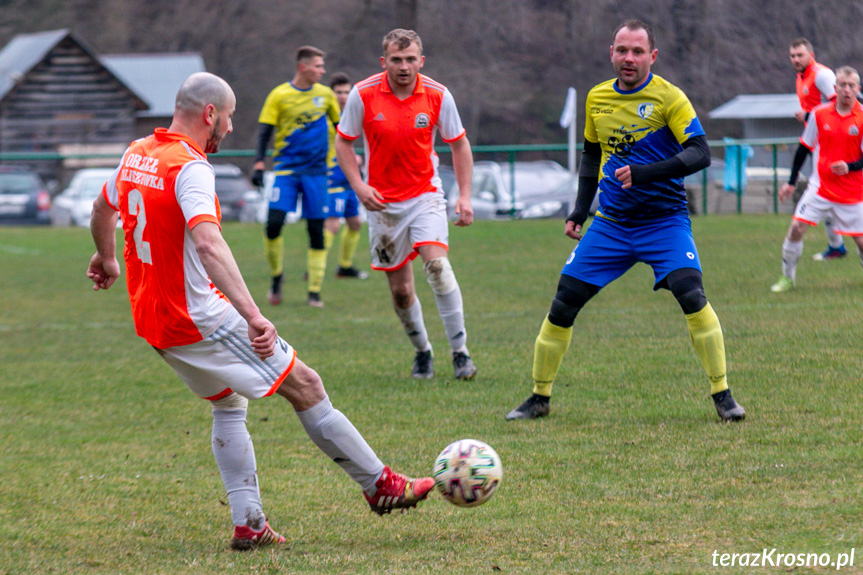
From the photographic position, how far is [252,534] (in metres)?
4.03

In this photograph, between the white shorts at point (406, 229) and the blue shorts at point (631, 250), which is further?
the white shorts at point (406, 229)

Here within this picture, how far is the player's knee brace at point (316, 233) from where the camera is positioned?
Result: 36.6 ft

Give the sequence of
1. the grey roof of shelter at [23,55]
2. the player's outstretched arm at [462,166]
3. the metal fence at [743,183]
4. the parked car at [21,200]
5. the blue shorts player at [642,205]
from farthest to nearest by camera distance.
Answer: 1. the grey roof of shelter at [23,55]
2. the parked car at [21,200]
3. the metal fence at [743,183]
4. the player's outstretched arm at [462,166]
5. the blue shorts player at [642,205]

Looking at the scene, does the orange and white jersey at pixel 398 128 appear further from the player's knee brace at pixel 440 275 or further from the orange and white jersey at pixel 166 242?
the orange and white jersey at pixel 166 242

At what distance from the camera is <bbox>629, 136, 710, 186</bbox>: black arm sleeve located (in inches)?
208

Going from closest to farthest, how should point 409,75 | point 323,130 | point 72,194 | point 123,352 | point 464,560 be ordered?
1. point 464,560
2. point 409,75
3. point 123,352
4. point 323,130
5. point 72,194

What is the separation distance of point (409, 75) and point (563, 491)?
3.14m

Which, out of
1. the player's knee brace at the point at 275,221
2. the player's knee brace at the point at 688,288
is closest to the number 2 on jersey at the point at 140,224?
the player's knee brace at the point at 688,288

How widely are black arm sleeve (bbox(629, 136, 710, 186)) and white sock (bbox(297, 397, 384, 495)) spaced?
2.06 metres

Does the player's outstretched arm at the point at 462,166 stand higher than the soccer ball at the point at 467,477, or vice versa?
the player's outstretched arm at the point at 462,166

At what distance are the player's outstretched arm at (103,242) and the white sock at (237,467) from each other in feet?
2.50

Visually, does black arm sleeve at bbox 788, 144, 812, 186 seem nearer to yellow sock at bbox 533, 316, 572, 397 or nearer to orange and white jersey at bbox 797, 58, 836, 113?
orange and white jersey at bbox 797, 58, 836, 113

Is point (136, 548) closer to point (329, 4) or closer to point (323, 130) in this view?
point (323, 130)

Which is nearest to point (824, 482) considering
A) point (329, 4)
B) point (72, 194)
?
point (72, 194)
